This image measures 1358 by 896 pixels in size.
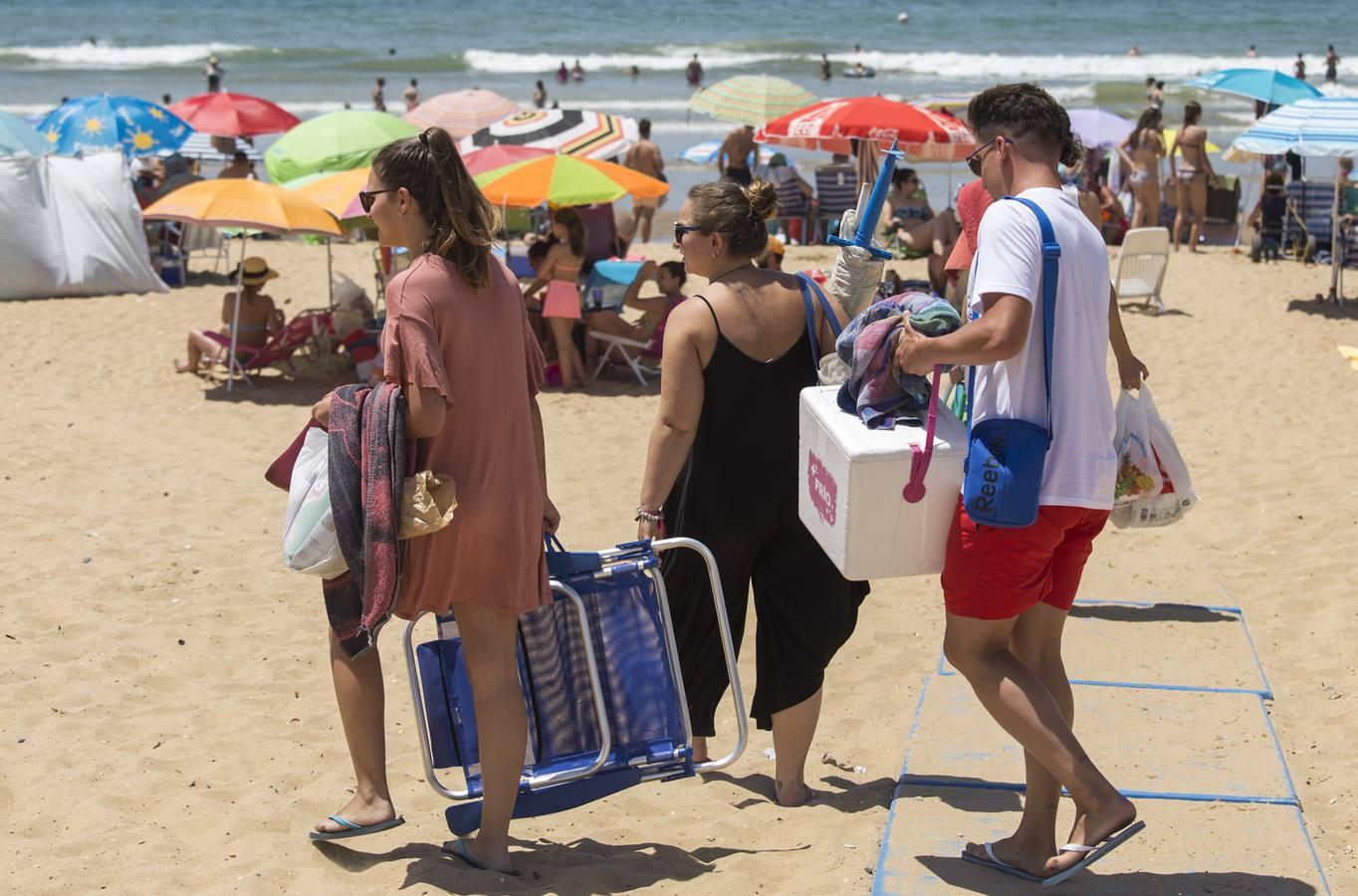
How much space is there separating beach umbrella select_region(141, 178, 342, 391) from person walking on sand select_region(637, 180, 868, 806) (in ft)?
18.7

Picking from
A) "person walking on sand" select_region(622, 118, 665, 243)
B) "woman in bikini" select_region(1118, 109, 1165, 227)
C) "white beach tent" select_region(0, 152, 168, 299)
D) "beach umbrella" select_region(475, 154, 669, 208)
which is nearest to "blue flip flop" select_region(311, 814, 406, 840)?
"beach umbrella" select_region(475, 154, 669, 208)

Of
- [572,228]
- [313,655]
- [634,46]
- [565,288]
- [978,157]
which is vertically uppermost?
[978,157]

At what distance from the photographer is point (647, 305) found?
9.11 meters

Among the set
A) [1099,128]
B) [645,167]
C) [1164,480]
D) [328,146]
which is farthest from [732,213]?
[1099,128]

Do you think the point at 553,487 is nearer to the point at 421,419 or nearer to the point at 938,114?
the point at 421,419

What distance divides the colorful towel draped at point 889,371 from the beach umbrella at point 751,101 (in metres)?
11.7

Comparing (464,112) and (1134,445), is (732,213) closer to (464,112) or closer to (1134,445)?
(1134,445)

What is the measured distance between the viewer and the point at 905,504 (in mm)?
2773

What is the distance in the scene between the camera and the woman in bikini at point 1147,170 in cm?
1434

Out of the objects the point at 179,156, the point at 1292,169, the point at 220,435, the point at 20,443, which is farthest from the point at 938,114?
the point at 179,156

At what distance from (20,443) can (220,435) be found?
114cm

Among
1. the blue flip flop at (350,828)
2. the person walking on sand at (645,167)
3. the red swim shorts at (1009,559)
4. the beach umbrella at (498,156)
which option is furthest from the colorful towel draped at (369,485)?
the person walking on sand at (645,167)

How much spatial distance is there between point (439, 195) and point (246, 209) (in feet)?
20.3

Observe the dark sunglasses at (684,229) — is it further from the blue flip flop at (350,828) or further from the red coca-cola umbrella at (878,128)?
the red coca-cola umbrella at (878,128)
